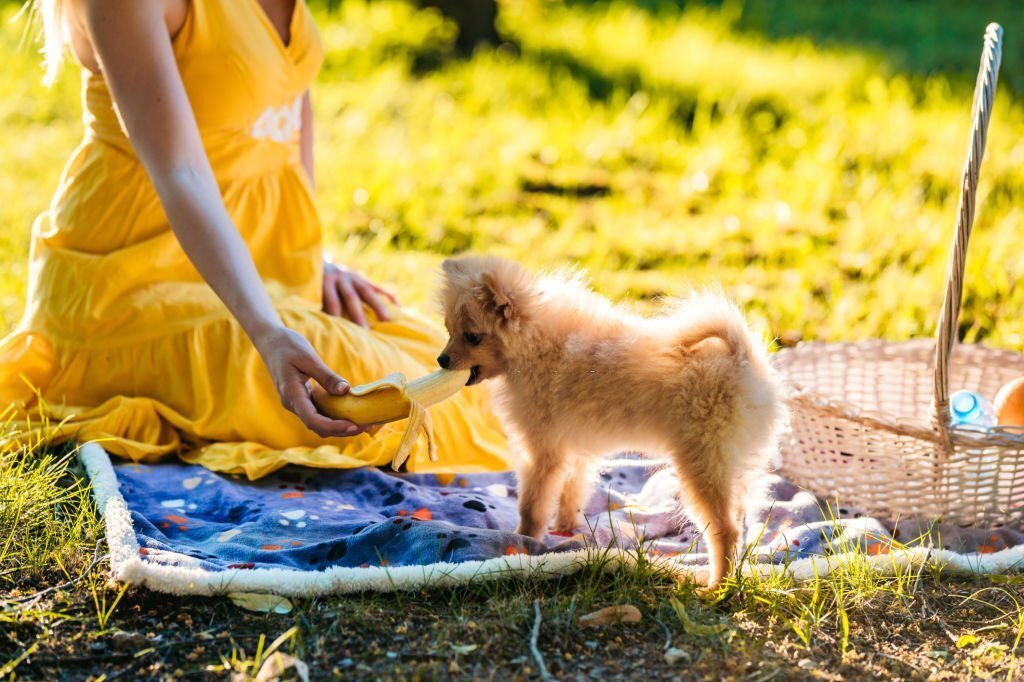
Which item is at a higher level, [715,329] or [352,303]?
[715,329]

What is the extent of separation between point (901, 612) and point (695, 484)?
1.92ft

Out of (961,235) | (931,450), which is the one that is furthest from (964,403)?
(961,235)

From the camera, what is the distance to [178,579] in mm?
2459

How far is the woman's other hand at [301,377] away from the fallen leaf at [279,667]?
604 mm

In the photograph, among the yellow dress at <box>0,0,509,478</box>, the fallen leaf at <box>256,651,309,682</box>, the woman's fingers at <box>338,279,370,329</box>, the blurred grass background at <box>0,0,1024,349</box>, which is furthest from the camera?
the blurred grass background at <box>0,0,1024,349</box>

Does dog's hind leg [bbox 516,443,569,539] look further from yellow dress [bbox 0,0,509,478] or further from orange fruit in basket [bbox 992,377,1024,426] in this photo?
orange fruit in basket [bbox 992,377,1024,426]

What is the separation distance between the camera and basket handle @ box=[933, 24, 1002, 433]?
287 centimetres

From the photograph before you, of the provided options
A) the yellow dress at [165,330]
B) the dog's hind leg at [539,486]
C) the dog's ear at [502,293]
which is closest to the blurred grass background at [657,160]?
the yellow dress at [165,330]

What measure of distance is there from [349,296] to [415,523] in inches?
45.2

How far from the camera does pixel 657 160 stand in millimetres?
6570

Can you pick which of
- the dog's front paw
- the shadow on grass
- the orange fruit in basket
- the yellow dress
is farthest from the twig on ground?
the shadow on grass

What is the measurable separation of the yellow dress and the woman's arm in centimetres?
33

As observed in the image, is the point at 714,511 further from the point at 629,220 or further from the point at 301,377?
the point at 629,220

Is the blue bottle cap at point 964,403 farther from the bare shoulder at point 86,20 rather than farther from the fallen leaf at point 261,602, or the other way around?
the bare shoulder at point 86,20
